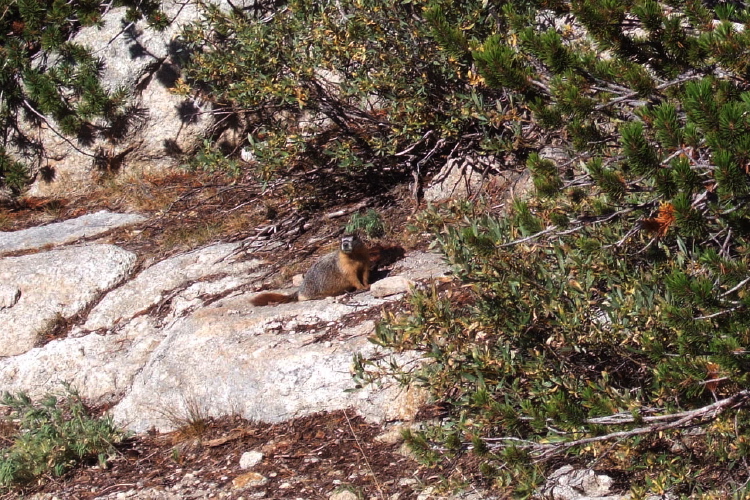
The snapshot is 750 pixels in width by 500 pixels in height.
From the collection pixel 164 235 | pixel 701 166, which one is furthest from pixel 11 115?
pixel 701 166

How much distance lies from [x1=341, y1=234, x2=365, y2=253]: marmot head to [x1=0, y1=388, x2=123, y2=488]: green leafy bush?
2.27 meters

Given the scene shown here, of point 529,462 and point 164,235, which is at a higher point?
point 164,235

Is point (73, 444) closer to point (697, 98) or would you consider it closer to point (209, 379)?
point (209, 379)

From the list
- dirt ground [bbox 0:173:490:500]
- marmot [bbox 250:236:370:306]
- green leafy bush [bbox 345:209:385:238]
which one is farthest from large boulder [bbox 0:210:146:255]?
marmot [bbox 250:236:370:306]

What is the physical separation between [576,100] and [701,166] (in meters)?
0.68

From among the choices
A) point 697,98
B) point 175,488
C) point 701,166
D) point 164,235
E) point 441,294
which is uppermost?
point 697,98

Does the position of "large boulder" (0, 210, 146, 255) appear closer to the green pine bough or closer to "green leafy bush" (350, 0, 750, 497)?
the green pine bough

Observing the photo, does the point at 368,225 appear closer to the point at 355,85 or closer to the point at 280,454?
the point at 355,85

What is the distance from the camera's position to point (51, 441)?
223 inches

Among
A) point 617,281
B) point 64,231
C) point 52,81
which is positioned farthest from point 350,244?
point 52,81

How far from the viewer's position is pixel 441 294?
6027 millimetres

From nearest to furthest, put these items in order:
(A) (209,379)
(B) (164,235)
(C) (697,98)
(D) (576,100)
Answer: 1. (C) (697,98)
2. (D) (576,100)
3. (A) (209,379)
4. (B) (164,235)

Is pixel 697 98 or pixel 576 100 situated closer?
pixel 697 98

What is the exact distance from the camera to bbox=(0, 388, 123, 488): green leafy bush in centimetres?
551
